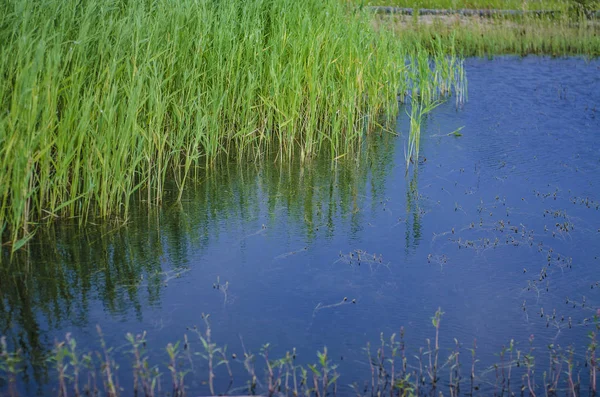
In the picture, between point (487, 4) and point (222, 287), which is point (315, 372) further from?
point (487, 4)

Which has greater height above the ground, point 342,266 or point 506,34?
point 506,34

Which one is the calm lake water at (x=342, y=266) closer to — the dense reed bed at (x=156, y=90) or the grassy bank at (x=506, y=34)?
the dense reed bed at (x=156, y=90)

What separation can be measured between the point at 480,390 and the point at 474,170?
3.18m

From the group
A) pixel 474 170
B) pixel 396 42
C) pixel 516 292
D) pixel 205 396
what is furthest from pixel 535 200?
pixel 205 396

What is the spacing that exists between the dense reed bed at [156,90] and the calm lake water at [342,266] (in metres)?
0.30

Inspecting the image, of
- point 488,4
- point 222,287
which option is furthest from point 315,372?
point 488,4

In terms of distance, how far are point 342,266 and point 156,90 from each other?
1.77m

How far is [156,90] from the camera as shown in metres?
5.12

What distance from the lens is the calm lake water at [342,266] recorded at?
3.51 m

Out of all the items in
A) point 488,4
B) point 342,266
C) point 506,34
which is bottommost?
point 342,266

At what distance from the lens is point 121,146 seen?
15.3 ft

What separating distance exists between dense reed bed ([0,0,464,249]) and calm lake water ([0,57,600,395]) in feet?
0.98

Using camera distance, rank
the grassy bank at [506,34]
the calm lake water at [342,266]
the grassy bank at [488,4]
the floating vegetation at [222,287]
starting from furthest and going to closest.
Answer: the grassy bank at [488,4], the grassy bank at [506,34], the floating vegetation at [222,287], the calm lake water at [342,266]

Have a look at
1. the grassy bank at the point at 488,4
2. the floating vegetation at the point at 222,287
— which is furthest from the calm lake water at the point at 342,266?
the grassy bank at the point at 488,4
